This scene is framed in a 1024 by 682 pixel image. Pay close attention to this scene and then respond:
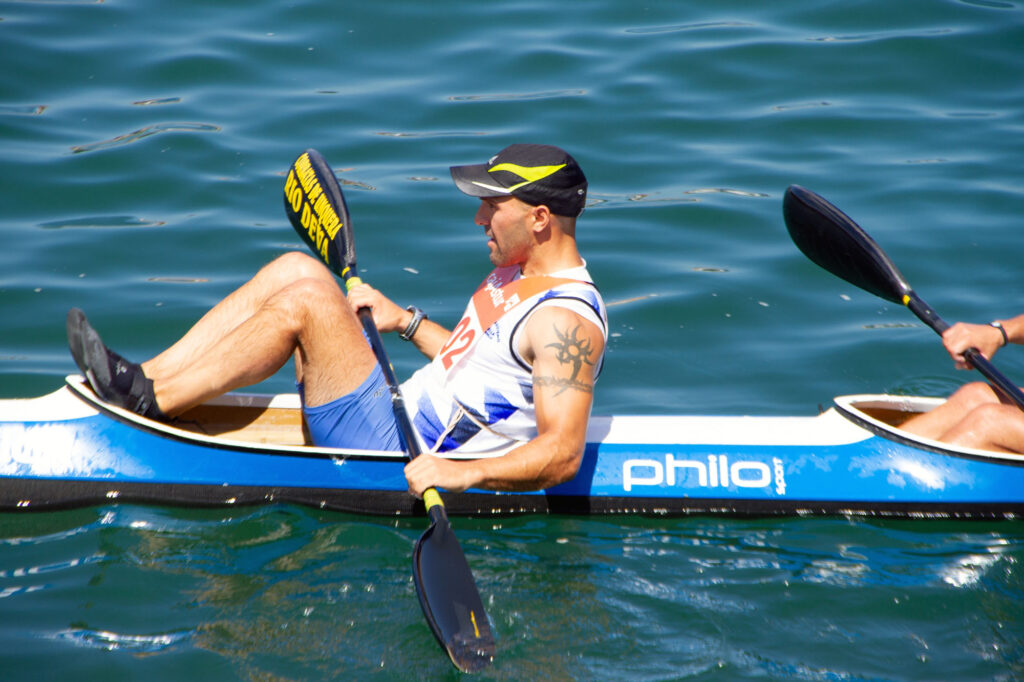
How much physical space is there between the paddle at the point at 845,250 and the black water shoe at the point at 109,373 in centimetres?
313

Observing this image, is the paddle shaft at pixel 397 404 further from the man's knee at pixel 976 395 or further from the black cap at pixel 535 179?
the man's knee at pixel 976 395

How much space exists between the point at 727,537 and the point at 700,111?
5.55 metres

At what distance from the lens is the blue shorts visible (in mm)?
4211

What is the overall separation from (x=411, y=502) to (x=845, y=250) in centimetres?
239

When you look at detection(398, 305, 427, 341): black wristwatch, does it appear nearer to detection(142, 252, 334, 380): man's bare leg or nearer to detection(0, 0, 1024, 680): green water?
detection(142, 252, 334, 380): man's bare leg

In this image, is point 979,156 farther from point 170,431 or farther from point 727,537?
point 170,431

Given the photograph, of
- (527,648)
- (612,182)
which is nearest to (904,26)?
(612,182)

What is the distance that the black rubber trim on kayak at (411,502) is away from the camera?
13.5 feet

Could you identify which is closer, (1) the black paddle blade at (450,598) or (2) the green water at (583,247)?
(1) the black paddle blade at (450,598)

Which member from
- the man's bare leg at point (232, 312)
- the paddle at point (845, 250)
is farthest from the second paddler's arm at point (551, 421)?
the paddle at point (845, 250)

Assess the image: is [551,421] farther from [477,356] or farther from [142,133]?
[142,133]

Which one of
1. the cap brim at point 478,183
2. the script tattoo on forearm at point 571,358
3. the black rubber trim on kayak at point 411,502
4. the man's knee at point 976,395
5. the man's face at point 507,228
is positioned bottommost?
the black rubber trim on kayak at point 411,502

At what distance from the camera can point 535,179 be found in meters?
3.97

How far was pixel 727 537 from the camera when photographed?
13.7ft
